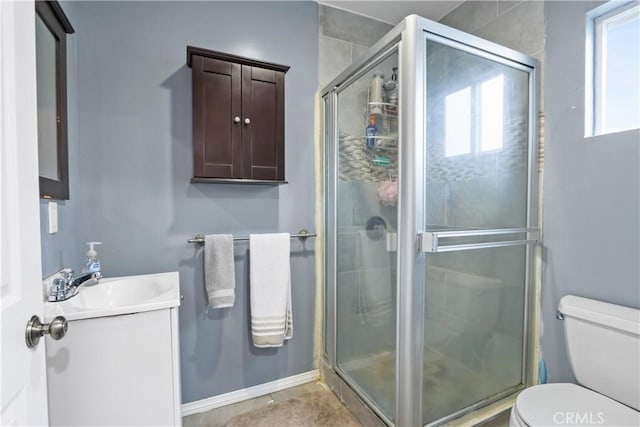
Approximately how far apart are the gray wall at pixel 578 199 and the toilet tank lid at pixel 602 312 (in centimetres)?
7

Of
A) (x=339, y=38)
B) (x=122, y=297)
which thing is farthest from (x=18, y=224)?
(x=339, y=38)

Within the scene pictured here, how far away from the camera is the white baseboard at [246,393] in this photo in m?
1.70

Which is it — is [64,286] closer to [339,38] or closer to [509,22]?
[339,38]

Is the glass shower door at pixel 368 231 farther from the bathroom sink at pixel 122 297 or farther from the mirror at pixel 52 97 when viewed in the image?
the mirror at pixel 52 97

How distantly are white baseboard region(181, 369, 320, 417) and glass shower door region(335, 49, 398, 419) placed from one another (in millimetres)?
288

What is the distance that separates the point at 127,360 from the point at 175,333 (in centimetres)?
16

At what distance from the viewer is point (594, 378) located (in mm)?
1241

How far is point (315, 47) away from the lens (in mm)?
1950

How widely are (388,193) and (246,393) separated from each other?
4.83 feet

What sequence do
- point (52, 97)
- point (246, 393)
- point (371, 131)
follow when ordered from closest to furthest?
point (52, 97) < point (371, 131) < point (246, 393)

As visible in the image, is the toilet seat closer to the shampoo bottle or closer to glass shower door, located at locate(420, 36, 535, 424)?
glass shower door, located at locate(420, 36, 535, 424)

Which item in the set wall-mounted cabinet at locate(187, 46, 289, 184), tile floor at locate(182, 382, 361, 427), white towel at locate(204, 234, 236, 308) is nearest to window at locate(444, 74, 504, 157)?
wall-mounted cabinet at locate(187, 46, 289, 184)

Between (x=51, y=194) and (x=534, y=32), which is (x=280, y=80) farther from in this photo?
(x=534, y=32)

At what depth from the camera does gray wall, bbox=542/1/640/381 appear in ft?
4.12
